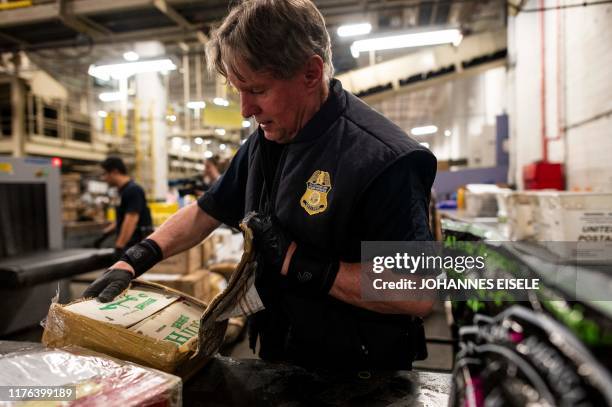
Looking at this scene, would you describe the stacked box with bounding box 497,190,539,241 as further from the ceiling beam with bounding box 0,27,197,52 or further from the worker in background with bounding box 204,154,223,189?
the ceiling beam with bounding box 0,27,197,52

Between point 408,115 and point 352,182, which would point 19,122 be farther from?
point 408,115

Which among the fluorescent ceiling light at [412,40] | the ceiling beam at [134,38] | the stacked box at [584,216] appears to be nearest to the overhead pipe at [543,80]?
the fluorescent ceiling light at [412,40]

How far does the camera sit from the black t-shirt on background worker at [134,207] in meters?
3.98

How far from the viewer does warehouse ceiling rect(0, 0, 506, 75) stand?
5691 millimetres

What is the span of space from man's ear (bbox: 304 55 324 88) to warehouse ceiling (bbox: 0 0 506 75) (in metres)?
4.82

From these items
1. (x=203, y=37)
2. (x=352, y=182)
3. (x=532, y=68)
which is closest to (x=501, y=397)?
(x=352, y=182)

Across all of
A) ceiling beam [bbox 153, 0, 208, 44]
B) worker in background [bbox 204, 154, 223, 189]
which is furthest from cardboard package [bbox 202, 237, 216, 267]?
ceiling beam [bbox 153, 0, 208, 44]

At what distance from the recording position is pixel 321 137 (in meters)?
1.13

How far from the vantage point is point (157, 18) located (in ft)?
20.6

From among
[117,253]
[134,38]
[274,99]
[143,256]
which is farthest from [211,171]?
[274,99]

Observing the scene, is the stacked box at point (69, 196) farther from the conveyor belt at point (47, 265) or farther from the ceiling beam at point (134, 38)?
the conveyor belt at point (47, 265)

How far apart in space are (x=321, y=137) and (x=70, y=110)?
11.2m

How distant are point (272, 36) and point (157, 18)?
627cm

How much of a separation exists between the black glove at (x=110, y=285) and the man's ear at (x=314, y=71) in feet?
2.68
